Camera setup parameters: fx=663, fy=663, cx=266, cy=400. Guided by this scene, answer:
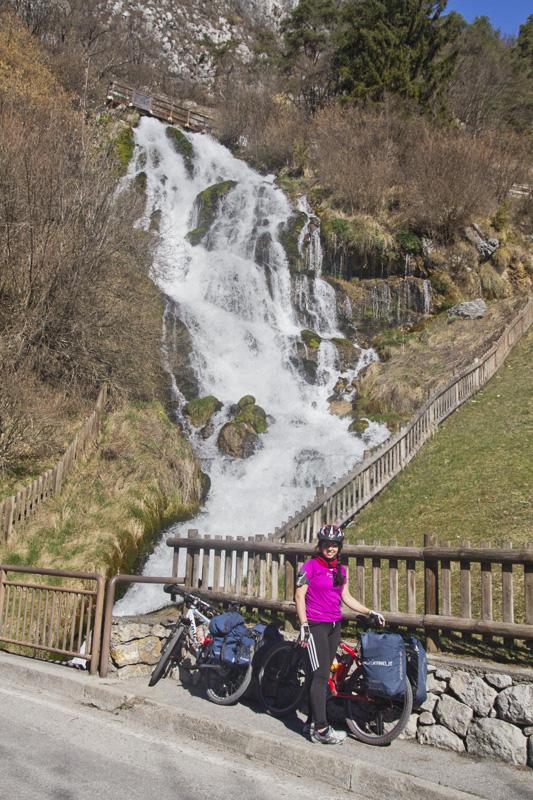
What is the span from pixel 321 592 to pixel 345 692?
34.6 inches

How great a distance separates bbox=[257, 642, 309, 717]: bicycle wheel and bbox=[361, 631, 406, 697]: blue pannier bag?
96 cm

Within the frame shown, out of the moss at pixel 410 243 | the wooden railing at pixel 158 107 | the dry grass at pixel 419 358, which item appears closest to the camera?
the dry grass at pixel 419 358

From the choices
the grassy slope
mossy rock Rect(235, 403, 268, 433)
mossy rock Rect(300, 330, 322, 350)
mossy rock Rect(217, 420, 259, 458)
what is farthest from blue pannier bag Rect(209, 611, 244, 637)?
mossy rock Rect(300, 330, 322, 350)

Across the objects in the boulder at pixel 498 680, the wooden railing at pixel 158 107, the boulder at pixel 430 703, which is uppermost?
the wooden railing at pixel 158 107

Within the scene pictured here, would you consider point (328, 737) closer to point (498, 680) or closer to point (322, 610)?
point (322, 610)

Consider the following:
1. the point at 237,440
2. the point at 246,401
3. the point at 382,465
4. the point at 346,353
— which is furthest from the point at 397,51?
the point at 382,465

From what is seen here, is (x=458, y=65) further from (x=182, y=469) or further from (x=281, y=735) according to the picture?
(x=281, y=735)

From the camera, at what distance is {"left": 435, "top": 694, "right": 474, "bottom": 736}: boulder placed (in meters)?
5.33

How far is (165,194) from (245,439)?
2090 cm

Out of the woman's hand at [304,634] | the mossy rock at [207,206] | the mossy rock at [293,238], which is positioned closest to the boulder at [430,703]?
the woman's hand at [304,634]

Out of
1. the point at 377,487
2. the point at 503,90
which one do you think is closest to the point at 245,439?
the point at 377,487

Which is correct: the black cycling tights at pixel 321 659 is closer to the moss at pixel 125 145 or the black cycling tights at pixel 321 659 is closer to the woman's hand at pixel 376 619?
the woman's hand at pixel 376 619

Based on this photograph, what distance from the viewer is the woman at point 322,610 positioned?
5.60 metres

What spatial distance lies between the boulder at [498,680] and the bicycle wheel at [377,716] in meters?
0.63
